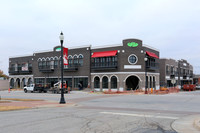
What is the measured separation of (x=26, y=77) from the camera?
187 feet

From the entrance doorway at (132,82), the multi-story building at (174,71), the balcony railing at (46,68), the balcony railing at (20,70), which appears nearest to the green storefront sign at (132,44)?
Result: the entrance doorway at (132,82)

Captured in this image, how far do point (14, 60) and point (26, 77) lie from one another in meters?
7.28

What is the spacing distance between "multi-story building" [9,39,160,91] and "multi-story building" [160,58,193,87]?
24.5 ft

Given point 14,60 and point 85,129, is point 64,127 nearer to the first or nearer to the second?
point 85,129

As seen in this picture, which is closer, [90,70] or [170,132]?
[170,132]

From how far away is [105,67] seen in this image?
42.5m

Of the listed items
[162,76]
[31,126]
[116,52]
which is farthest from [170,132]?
[162,76]

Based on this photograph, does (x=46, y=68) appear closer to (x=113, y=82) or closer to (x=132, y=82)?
(x=113, y=82)

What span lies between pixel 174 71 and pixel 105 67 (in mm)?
26882

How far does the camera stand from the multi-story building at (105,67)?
4103 centimetres

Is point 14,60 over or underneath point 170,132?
over

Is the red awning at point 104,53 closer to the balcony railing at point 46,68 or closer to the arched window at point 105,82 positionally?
the arched window at point 105,82

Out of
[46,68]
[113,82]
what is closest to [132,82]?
[113,82]

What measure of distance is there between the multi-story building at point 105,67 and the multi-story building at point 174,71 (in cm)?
746
